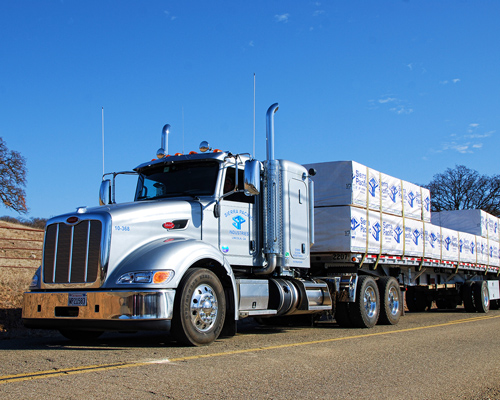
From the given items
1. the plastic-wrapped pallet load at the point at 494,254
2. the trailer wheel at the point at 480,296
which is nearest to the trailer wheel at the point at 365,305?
the trailer wheel at the point at 480,296

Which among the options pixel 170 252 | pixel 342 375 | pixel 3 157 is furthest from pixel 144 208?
pixel 3 157

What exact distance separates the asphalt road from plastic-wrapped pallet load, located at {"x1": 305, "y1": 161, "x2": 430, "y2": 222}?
12.4 ft

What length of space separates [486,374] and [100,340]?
219 inches

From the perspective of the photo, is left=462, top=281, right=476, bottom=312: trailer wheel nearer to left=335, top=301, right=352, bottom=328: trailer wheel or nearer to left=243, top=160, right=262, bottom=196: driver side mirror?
left=335, top=301, right=352, bottom=328: trailer wheel

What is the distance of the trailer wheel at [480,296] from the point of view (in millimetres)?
18391

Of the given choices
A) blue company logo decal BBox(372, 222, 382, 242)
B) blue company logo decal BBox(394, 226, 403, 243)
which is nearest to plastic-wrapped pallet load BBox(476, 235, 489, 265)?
blue company logo decal BBox(394, 226, 403, 243)

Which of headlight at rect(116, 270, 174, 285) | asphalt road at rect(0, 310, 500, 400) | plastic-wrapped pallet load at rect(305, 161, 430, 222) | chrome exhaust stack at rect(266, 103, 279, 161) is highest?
chrome exhaust stack at rect(266, 103, 279, 161)

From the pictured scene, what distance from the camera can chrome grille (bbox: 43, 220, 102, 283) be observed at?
A: 24.1ft

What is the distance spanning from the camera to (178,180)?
358 inches

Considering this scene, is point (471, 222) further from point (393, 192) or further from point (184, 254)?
point (184, 254)

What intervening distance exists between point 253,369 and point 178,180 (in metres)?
4.09

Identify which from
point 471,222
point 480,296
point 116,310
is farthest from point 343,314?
point 471,222

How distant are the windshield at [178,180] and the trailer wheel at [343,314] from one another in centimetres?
431

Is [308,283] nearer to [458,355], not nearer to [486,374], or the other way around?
[458,355]
